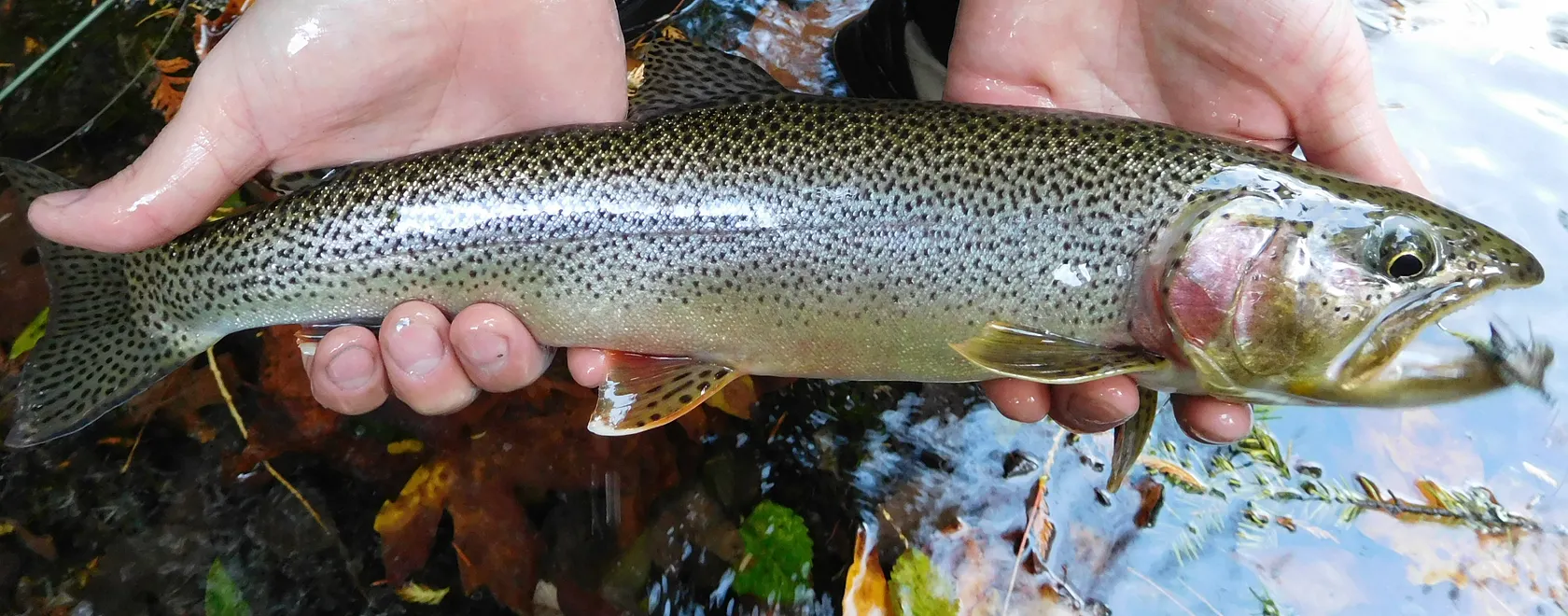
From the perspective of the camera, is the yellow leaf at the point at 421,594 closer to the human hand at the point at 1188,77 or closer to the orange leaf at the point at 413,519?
the orange leaf at the point at 413,519

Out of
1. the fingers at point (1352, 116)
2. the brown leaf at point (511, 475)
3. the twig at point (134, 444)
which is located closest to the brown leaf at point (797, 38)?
the brown leaf at point (511, 475)

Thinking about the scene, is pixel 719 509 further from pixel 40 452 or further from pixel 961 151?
pixel 40 452

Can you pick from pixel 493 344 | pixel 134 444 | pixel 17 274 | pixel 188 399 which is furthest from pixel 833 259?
pixel 17 274

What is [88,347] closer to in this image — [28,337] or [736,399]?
[28,337]

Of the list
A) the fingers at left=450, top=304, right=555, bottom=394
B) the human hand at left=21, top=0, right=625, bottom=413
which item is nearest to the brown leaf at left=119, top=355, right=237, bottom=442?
the human hand at left=21, top=0, right=625, bottom=413

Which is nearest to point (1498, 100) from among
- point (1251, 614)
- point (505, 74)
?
point (1251, 614)

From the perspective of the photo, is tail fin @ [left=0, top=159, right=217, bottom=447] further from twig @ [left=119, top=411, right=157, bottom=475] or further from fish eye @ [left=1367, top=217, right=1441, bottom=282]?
fish eye @ [left=1367, top=217, right=1441, bottom=282]
